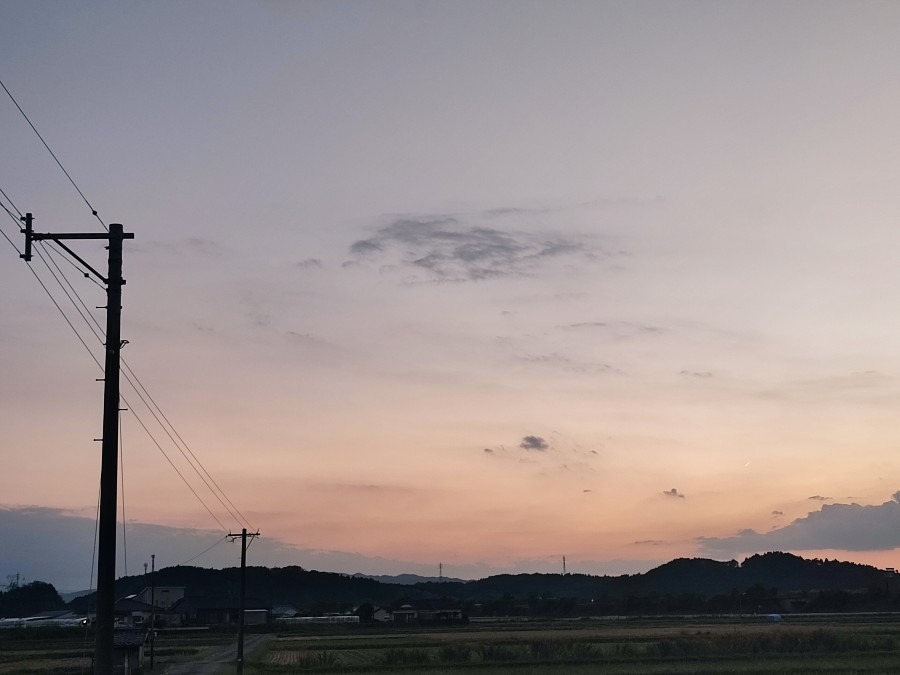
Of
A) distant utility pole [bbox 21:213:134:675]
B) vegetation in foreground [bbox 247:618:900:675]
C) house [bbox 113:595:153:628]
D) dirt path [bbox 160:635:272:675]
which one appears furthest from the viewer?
house [bbox 113:595:153:628]

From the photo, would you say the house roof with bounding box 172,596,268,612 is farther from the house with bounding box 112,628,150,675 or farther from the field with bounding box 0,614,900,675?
the house with bounding box 112,628,150,675

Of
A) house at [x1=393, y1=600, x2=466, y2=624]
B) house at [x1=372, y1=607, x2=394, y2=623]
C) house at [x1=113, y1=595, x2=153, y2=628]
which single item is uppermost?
house at [x1=113, y1=595, x2=153, y2=628]

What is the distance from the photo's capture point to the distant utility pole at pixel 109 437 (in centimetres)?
1991

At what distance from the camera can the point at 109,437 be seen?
2059 cm

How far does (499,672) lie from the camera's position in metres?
59.9

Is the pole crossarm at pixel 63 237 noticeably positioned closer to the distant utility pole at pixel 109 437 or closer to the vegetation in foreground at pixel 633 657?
the distant utility pole at pixel 109 437

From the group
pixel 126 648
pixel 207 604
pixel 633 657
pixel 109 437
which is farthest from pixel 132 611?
pixel 109 437

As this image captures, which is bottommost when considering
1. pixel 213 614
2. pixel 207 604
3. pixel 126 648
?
pixel 213 614

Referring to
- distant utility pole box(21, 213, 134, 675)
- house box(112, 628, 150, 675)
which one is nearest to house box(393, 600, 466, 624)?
house box(112, 628, 150, 675)

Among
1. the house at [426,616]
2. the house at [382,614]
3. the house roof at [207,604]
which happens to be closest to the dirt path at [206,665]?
the house at [426,616]

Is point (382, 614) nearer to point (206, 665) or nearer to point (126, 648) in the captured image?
point (206, 665)

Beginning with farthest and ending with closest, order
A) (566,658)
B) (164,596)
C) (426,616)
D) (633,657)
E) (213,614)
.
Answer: (213,614) < (426,616) < (164,596) < (566,658) < (633,657)

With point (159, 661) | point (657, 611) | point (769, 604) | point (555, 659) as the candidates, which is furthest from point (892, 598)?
point (159, 661)

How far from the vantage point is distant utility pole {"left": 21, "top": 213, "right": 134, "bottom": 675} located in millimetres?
19906
